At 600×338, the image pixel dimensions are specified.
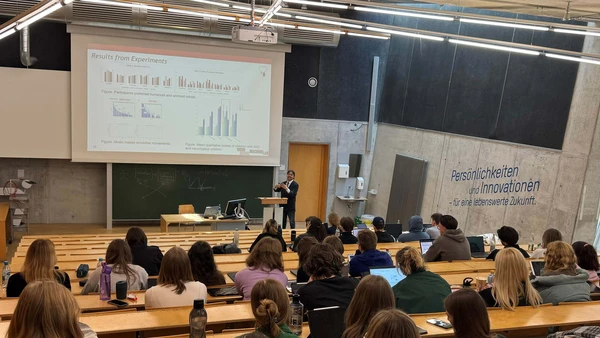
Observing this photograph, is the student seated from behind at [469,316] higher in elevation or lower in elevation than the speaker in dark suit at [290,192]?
higher

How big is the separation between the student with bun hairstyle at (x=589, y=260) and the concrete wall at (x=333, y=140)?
886 centimetres

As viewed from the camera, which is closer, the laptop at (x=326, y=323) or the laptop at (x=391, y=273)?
the laptop at (x=326, y=323)

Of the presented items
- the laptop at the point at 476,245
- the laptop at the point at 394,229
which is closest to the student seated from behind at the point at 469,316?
the laptop at the point at 476,245

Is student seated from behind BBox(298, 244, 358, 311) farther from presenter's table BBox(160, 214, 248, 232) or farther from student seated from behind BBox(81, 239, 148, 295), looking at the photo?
presenter's table BBox(160, 214, 248, 232)

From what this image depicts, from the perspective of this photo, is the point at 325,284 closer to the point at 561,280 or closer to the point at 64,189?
the point at 561,280

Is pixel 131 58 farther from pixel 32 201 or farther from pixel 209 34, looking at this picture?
pixel 32 201

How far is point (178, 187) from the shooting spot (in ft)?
40.1

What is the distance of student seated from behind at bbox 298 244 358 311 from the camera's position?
3.69 meters

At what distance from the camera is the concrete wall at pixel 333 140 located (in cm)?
1330

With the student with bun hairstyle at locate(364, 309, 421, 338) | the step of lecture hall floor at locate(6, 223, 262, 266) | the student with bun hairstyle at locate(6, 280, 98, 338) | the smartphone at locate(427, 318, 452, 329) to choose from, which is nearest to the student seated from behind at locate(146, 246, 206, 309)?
the student with bun hairstyle at locate(6, 280, 98, 338)

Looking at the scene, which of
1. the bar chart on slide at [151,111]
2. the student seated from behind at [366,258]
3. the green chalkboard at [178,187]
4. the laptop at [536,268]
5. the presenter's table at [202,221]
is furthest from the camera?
the green chalkboard at [178,187]

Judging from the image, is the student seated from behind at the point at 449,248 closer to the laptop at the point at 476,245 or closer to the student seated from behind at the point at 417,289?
the laptop at the point at 476,245

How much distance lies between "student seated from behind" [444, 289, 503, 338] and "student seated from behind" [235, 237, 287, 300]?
183cm

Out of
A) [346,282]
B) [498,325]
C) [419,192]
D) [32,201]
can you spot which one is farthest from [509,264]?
[32,201]
